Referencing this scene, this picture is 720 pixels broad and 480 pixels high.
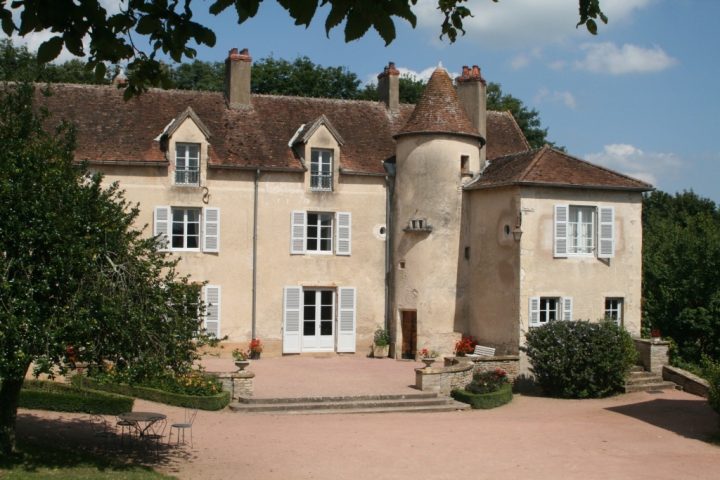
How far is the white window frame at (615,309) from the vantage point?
2462 cm

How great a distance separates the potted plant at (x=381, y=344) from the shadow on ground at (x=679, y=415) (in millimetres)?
8848

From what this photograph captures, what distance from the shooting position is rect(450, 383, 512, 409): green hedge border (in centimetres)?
2011

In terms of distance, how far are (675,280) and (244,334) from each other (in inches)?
541

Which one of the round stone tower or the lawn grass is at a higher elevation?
the round stone tower

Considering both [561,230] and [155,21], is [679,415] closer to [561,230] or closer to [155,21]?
[561,230]

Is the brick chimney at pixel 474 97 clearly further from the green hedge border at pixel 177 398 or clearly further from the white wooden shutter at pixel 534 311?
the green hedge border at pixel 177 398

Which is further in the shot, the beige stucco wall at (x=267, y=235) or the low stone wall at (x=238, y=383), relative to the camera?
the beige stucco wall at (x=267, y=235)

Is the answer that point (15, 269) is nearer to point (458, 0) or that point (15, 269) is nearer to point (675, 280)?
point (458, 0)

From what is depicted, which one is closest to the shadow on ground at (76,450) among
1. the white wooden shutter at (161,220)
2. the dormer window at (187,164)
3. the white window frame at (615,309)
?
the white wooden shutter at (161,220)

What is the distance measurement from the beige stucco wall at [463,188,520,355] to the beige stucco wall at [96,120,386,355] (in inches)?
129

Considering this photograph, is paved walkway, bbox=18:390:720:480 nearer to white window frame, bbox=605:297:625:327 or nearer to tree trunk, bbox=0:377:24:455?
tree trunk, bbox=0:377:24:455

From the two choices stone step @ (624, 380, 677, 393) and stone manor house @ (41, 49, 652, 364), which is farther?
stone manor house @ (41, 49, 652, 364)

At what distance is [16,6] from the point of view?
567cm

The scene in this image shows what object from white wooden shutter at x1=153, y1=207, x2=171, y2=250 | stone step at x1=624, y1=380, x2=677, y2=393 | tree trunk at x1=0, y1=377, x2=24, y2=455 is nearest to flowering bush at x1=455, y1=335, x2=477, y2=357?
stone step at x1=624, y1=380, x2=677, y2=393
